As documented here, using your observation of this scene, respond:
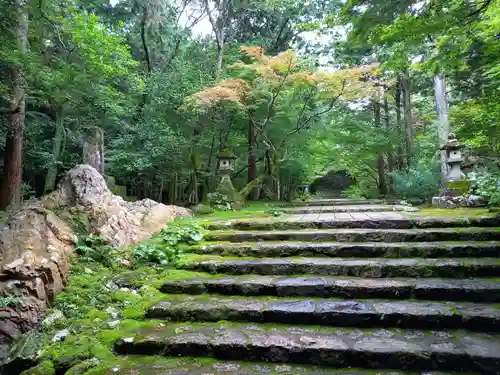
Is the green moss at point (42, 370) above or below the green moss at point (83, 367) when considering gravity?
below

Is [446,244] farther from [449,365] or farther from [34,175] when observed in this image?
[34,175]

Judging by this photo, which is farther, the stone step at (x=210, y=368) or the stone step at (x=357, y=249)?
the stone step at (x=357, y=249)

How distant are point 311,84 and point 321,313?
22.3ft

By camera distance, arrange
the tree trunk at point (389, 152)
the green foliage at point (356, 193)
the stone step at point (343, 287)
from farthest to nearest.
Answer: the green foliage at point (356, 193) → the tree trunk at point (389, 152) → the stone step at point (343, 287)


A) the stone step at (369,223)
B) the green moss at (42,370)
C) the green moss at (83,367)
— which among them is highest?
the stone step at (369,223)

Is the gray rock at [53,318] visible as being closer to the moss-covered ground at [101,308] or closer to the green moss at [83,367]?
the moss-covered ground at [101,308]

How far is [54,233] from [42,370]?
5.76 feet

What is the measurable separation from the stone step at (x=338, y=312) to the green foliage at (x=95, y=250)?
3.96 ft

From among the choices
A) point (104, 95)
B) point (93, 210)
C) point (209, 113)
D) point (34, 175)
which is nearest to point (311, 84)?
point (209, 113)

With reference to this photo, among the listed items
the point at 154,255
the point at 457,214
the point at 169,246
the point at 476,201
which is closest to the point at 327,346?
the point at 154,255

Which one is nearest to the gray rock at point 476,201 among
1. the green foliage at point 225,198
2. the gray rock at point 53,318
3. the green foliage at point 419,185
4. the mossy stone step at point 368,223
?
the mossy stone step at point 368,223

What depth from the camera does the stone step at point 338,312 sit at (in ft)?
7.85

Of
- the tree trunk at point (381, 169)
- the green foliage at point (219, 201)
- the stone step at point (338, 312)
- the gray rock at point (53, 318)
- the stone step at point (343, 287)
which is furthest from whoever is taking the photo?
the tree trunk at point (381, 169)

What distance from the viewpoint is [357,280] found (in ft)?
9.96
